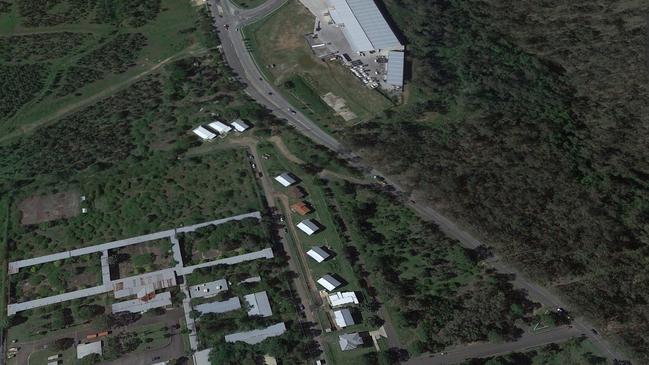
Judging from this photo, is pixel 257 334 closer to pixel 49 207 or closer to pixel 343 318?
pixel 343 318

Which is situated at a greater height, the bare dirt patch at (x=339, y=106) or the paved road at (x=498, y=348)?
the bare dirt patch at (x=339, y=106)

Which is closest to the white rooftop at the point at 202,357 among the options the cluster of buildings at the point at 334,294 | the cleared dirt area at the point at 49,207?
the cluster of buildings at the point at 334,294

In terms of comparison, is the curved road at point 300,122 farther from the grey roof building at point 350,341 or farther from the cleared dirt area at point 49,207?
the cleared dirt area at point 49,207

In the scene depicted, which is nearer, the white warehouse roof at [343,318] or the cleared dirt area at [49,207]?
the white warehouse roof at [343,318]

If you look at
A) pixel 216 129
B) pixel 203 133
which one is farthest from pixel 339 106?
pixel 203 133

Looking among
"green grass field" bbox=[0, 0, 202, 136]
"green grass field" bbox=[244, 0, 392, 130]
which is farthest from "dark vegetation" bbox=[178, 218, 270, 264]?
"green grass field" bbox=[0, 0, 202, 136]

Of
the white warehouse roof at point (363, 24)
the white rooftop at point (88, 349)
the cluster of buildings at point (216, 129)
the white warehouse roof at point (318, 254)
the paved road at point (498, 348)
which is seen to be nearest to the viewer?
the paved road at point (498, 348)
